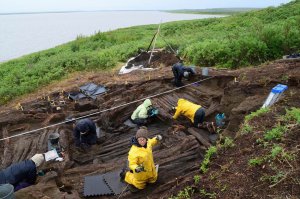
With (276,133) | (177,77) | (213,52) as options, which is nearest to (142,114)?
(177,77)

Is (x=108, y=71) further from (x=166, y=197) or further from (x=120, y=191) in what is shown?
(x=166, y=197)

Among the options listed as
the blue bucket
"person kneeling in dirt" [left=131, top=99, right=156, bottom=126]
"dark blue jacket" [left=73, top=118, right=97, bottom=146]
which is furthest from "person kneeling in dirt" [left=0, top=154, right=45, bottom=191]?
the blue bucket

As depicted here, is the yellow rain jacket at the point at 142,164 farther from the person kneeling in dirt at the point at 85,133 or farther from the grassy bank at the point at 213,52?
the grassy bank at the point at 213,52

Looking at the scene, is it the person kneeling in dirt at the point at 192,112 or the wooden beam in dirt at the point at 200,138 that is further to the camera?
the person kneeling in dirt at the point at 192,112

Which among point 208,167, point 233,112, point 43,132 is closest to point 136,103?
point 43,132

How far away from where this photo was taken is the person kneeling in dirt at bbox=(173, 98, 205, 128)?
941 centimetres

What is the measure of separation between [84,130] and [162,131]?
239cm

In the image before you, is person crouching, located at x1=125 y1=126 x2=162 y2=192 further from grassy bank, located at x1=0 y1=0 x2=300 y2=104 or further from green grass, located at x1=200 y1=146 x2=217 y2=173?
grassy bank, located at x1=0 y1=0 x2=300 y2=104

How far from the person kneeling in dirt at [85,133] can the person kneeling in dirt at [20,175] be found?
1.98 metres

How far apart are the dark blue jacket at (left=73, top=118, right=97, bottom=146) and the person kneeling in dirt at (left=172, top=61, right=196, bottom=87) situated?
379cm

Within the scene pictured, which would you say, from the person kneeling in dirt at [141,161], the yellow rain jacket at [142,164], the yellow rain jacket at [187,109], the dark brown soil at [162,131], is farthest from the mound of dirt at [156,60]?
the person kneeling in dirt at [141,161]

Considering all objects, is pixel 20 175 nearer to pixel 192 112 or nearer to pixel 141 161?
pixel 141 161

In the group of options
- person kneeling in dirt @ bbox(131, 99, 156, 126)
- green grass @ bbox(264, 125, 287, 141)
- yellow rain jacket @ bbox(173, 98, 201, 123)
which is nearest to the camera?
green grass @ bbox(264, 125, 287, 141)

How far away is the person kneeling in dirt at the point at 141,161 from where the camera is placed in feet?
21.1
